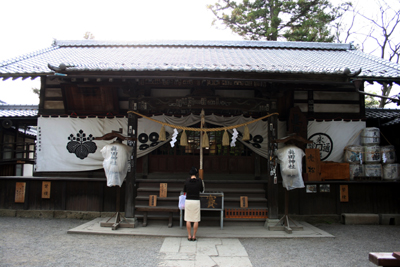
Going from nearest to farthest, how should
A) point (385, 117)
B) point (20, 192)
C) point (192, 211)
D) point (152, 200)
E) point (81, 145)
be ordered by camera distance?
point (192, 211)
point (152, 200)
point (20, 192)
point (81, 145)
point (385, 117)

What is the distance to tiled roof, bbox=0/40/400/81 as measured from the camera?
6.58 metres

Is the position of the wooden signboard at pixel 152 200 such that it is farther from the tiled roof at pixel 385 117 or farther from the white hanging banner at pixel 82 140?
the tiled roof at pixel 385 117

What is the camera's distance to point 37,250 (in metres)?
5.41

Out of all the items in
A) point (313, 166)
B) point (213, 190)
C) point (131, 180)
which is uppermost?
point (313, 166)

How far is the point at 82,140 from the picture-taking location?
333 inches

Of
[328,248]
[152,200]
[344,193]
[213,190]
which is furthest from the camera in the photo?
[344,193]

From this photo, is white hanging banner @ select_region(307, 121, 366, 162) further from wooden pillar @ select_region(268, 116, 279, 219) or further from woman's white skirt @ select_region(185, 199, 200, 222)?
woman's white skirt @ select_region(185, 199, 200, 222)

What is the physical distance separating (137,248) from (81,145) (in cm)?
442

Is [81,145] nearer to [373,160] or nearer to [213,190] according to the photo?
[213,190]

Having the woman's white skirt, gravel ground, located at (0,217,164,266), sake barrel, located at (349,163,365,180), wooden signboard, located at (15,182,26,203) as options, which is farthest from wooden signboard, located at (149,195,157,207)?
sake barrel, located at (349,163,365,180)

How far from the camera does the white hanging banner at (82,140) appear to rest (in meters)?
8.32

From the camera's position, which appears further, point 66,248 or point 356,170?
point 356,170

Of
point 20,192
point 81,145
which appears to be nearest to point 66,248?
point 81,145

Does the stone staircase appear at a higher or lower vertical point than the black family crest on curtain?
lower
